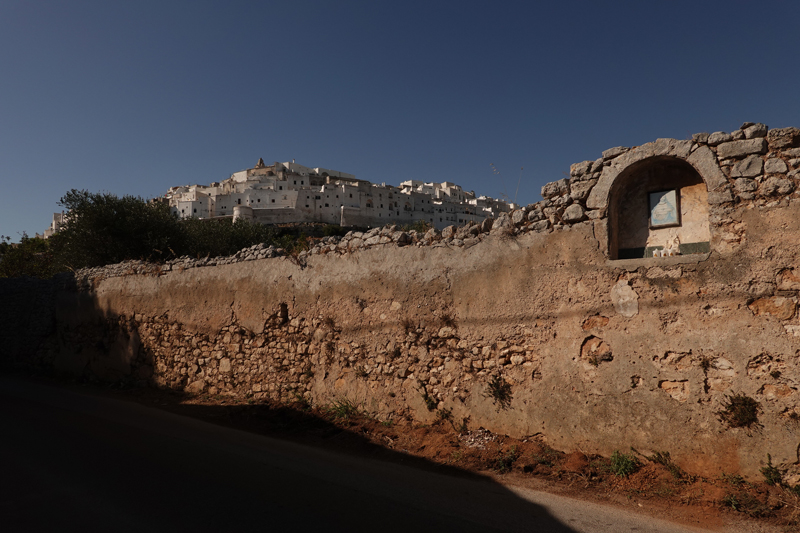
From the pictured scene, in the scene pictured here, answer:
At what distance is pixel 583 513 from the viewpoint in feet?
14.3

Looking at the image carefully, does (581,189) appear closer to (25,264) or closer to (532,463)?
(532,463)

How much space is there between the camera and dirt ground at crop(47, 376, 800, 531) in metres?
4.27

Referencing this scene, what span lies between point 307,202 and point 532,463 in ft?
289

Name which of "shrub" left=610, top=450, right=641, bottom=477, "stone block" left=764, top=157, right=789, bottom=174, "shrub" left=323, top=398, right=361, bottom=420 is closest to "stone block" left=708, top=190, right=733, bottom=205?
"stone block" left=764, top=157, right=789, bottom=174

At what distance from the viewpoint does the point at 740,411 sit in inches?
181

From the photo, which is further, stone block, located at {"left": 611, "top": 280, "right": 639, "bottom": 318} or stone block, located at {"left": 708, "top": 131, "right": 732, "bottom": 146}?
stone block, located at {"left": 611, "top": 280, "right": 639, "bottom": 318}

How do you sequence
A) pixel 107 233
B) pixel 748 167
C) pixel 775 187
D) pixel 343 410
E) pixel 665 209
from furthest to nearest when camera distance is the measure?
pixel 107 233
pixel 343 410
pixel 665 209
pixel 748 167
pixel 775 187

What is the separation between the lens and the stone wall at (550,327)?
4656 mm

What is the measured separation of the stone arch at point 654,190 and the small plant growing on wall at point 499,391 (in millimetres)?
2110

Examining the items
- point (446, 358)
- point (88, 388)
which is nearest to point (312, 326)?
point (446, 358)

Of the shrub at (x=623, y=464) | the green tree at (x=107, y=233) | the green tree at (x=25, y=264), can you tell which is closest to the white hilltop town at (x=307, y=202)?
the green tree at (x=25, y=264)

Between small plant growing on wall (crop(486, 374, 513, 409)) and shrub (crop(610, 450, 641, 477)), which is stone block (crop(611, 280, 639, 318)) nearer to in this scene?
shrub (crop(610, 450, 641, 477))

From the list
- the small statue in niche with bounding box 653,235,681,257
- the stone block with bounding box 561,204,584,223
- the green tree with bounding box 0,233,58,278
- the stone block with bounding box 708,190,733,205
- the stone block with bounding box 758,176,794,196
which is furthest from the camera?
the green tree with bounding box 0,233,58,278

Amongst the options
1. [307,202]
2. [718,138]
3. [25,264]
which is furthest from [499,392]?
[307,202]
